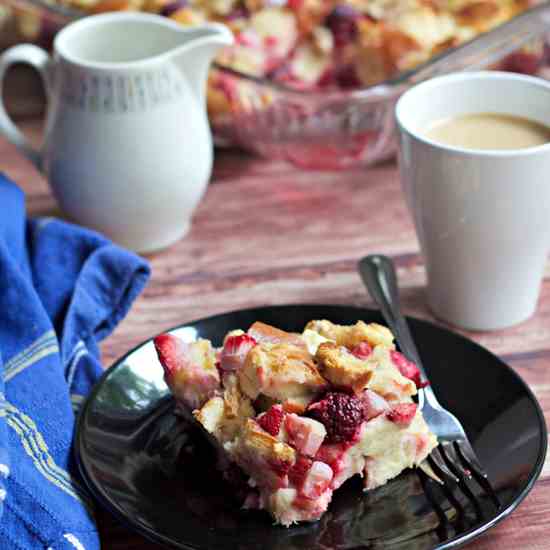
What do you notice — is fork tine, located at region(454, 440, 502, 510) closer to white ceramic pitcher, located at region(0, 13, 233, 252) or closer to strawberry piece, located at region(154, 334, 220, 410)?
strawberry piece, located at region(154, 334, 220, 410)

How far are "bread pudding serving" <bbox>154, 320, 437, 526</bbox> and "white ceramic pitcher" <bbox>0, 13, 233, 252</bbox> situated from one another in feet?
1.16

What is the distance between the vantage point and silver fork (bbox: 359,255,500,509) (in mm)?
763

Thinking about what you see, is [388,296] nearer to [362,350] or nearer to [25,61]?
[362,350]

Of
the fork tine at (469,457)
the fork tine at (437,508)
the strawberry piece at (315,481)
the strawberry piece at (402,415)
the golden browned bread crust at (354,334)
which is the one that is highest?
the golden browned bread crust at (354,334)

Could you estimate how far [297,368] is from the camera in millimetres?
736

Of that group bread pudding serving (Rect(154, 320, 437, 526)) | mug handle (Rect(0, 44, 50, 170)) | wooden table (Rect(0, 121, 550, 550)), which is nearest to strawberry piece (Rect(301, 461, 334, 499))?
bread pudding serving (Rect(154, 320, 437, 526))

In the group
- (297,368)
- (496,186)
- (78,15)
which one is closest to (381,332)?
(297,368)

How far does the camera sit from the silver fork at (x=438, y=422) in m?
0.76

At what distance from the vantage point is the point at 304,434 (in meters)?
0.70

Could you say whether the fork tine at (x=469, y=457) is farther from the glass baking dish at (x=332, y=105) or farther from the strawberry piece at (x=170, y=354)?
the glass baking dish at (x=332, y=105)

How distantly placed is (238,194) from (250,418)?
58 cm

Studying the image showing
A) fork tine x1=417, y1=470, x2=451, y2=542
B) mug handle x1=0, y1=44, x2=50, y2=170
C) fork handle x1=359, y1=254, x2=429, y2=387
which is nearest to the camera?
fork tine x1=417, y1=470, x2=451, y2=542

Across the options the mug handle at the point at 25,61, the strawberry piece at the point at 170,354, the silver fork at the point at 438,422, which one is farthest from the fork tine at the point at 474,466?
the mug handle at the point at 25,61

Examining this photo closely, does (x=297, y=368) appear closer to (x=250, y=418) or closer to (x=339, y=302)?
(x=250, y=418)
